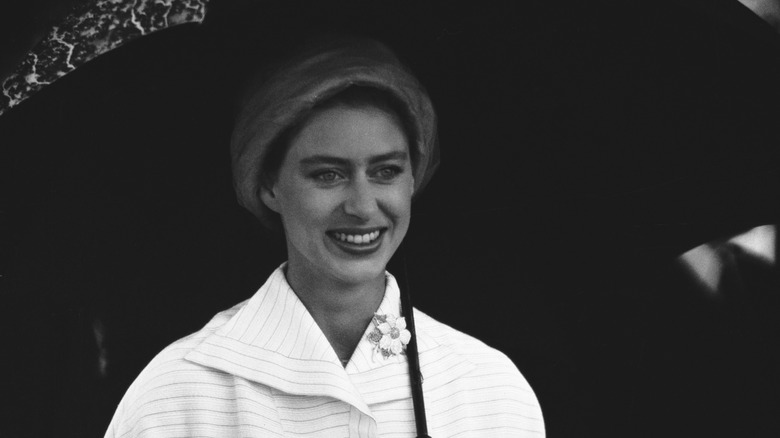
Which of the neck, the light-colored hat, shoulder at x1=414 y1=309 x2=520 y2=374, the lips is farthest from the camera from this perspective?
shoulder at x1=414 y1=309 x2=520 y2=374

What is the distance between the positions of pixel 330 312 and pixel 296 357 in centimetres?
12

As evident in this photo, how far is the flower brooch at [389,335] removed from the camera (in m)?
1.97

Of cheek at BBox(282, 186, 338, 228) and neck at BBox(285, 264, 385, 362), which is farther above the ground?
cheek at BBox(282, 186, 338, 228)

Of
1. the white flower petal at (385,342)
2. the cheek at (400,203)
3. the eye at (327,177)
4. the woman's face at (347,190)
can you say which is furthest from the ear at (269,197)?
the white flower petal at (385,342)

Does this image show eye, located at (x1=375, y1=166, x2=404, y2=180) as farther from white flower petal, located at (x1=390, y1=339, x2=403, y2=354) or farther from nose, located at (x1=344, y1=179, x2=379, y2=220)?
white flower petal, located at (x1=390, y1=339, x2=403, y2=354)

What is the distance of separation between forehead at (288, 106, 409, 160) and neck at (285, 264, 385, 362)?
0.28 m

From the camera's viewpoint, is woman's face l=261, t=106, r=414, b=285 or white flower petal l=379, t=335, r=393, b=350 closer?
woman's face l=261, t=106, r=414, b=285

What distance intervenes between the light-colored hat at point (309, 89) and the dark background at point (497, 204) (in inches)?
2.2

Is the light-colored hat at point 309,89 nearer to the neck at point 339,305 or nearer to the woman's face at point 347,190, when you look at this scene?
the woman's face at point 347,190

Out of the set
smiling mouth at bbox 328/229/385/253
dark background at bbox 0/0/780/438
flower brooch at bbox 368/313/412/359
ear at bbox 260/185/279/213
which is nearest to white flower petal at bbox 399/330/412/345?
flower brooch at bbox 368/313/412/359

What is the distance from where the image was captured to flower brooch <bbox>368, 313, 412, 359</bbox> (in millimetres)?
1968

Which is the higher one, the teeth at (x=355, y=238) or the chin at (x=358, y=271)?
the teeth at (x=355, y=238)

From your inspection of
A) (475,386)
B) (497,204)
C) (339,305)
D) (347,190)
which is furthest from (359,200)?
(475,386)

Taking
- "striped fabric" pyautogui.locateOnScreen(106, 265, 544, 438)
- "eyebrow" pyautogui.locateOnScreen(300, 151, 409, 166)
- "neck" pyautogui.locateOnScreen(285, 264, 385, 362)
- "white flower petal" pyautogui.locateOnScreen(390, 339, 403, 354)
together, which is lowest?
"striped fabric" pyautogui.locateOnScreen(106, 265, 544, 438)
